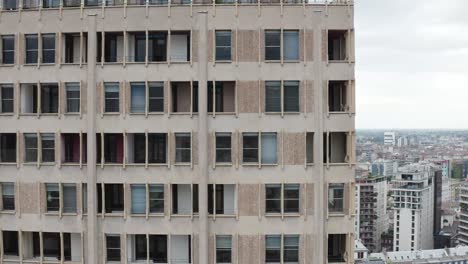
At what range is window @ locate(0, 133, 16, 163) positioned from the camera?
88.8 feet

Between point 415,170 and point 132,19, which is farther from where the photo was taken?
point 415,170

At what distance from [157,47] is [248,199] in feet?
32.3

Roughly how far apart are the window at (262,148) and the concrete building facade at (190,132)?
0.05 metres

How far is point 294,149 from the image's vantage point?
Answer: 83.1ft

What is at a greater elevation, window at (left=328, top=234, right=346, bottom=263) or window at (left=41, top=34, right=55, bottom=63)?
window at (left=41, top=34, right=55, bottom=63)

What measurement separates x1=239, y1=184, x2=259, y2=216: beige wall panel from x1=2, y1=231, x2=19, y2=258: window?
1352 cm

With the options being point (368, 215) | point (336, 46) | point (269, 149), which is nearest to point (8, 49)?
point (269, 149)

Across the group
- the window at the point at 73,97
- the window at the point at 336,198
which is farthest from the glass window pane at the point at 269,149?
the window at the point at 73,97

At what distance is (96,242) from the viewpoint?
84.4ft

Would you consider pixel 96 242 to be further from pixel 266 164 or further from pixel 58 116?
pixel 266 164

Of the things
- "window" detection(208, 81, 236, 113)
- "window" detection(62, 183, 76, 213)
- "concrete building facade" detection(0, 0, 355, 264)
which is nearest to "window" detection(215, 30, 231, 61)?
"concrete building facade" detection(0, 0, 355, 264)

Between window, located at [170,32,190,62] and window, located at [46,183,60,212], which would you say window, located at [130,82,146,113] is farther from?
window, located at [46,183,60,212]

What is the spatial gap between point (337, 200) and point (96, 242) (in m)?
13.3

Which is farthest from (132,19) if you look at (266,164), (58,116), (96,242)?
(96,242)
